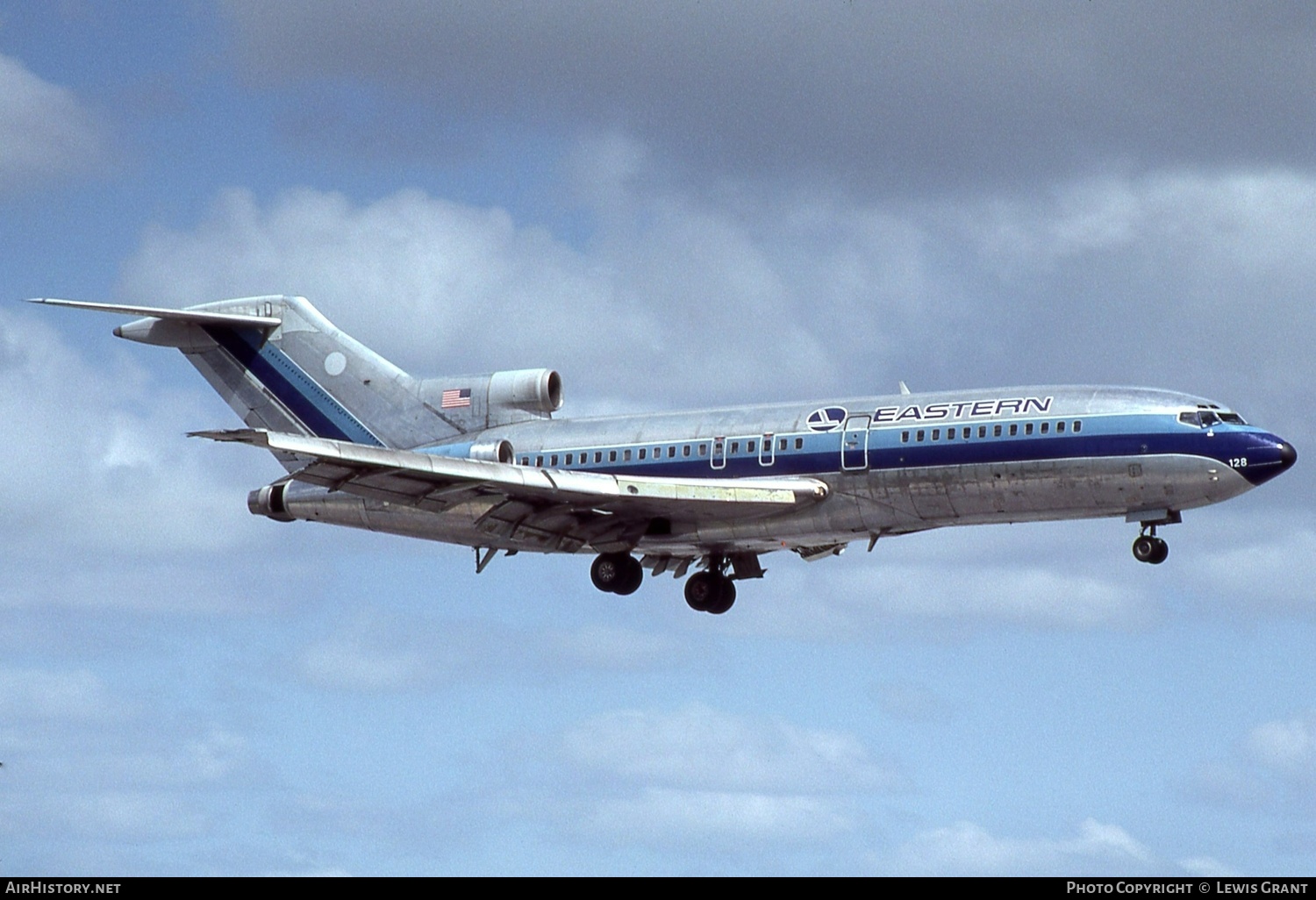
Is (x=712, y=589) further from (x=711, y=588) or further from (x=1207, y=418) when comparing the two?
(x=1207, y=418)

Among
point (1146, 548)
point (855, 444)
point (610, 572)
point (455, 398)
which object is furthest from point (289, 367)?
point (1146, 548)

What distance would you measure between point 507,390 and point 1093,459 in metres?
15.9

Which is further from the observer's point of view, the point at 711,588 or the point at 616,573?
the point at 711,588

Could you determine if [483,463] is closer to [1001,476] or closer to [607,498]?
[607,498]

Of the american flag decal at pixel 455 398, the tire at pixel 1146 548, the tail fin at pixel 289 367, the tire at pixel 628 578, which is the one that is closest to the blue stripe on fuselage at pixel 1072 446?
the tire at pixel 1146 548

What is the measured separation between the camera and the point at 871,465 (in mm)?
47906

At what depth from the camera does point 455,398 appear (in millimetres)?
55500

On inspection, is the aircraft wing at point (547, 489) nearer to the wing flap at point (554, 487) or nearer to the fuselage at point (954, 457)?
the wing flap at point (554, 487)

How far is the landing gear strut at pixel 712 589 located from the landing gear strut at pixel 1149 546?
11517mm

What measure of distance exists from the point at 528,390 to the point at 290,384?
302 inches

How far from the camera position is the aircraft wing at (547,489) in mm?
46719

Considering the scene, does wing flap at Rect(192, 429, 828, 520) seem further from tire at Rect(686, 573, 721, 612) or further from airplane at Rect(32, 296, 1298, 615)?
tire at Rect(686, 573, 721, 612)

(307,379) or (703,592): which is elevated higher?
(307,379)

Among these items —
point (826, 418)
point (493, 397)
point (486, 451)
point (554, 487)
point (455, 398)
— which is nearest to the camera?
point (554, 487)
